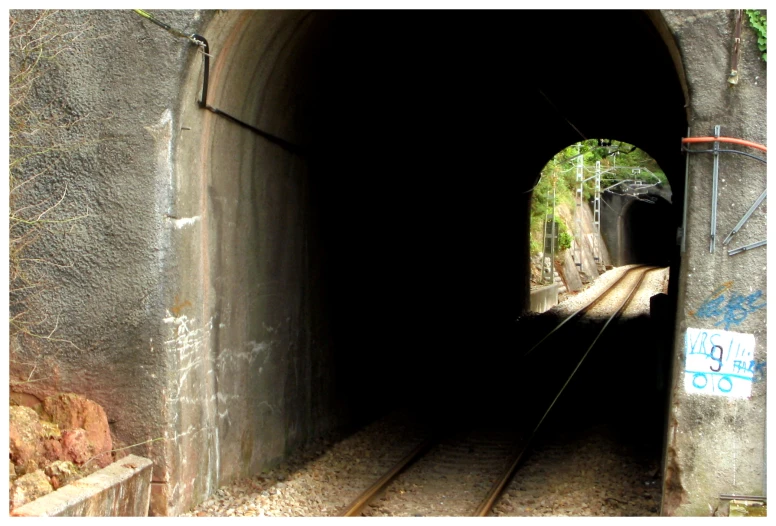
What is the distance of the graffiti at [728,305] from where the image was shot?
5.34 m

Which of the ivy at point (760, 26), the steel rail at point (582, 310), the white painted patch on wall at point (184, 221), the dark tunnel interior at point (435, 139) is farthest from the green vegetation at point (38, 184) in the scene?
the steel rail at point (582, 310)

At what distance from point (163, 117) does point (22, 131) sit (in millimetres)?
1206

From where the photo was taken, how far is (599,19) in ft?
30.2

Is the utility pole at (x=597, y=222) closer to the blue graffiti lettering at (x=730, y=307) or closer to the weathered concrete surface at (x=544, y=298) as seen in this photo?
the weathered concrete surface at (x=544, y=298)

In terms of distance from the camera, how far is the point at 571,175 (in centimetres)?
3941

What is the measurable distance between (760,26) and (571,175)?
115 feet

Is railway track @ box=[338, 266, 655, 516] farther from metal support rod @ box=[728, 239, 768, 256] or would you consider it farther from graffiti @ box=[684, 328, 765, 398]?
metal support rod @ box=[728, 239, 768, 256]

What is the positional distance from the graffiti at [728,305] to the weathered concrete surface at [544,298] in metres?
18.5

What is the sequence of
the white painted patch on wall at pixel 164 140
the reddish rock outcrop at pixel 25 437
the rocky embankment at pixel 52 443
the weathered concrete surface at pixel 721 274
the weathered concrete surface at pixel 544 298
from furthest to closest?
the weathered concrete surface at pixel 544 298
the white painted patch on wall at pixel 164 140
the weathered concrete surface at pixel 721 274
the reddish rock outcrop at pixel 25 437
the rocky embankment at pixel 52 443

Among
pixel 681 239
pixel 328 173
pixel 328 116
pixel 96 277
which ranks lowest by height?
pixel 96 277

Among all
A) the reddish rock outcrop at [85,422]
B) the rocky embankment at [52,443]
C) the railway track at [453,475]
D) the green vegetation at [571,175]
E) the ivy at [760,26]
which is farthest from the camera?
the green vegetation at [571,175]

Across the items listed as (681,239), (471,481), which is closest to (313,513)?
(471,481)

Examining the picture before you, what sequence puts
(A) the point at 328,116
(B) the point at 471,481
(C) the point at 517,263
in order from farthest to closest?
(C) the point at 517,263
(A) the point at 328,116
(B) the point at 471,481
